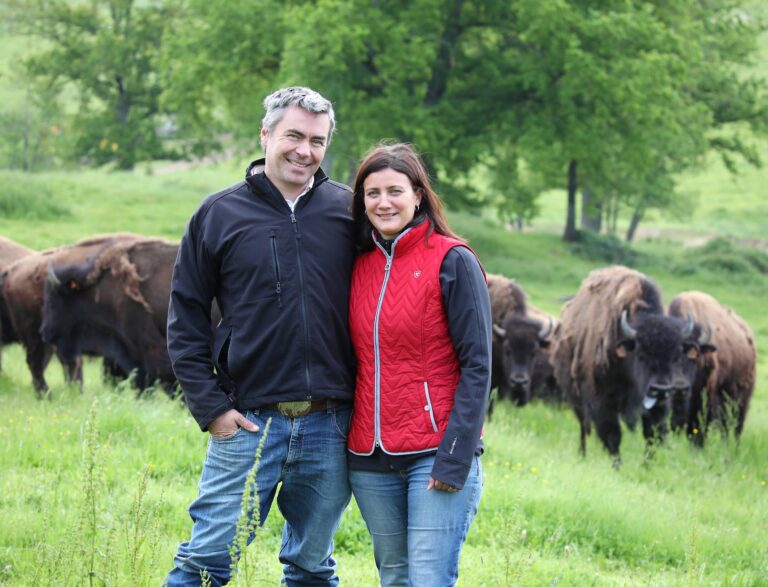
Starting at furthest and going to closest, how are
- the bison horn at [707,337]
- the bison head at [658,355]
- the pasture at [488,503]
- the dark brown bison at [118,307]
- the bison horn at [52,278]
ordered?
1. the bison horn at [52,278]
2. the dark brown bison at [118,307]
3. the bison horn at [707,337]
4. the bison head at [658,355]
5. the pasture at [488,503]

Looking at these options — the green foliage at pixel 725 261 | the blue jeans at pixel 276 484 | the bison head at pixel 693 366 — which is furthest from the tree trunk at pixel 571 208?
the blue jeans at pixel 276 484

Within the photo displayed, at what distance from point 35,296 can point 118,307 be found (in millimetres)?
1853

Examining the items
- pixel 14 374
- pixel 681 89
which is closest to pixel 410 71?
pixel 681 89

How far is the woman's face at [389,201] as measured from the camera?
4.03 m

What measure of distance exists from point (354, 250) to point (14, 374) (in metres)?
10.7

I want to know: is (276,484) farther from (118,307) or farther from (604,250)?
(604,250)

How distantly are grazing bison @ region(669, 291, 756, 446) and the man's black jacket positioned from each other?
7.71 metres

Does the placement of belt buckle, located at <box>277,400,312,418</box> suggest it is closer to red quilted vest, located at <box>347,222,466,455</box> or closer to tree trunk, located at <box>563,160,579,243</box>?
red quilted vest, located at <box>347,222,466,455</box>

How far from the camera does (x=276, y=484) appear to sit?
412 cm

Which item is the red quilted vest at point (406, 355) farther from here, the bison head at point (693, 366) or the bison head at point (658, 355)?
the bison head at point (693, 366)

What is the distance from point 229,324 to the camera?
412cm

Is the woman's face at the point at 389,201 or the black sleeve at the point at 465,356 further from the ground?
the woman's face at the point at 389,201

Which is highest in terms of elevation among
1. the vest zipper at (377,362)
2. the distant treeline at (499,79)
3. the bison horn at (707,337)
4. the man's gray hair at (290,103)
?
the distant treeline at (499,79)

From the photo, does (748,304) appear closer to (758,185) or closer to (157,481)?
(157,481)
